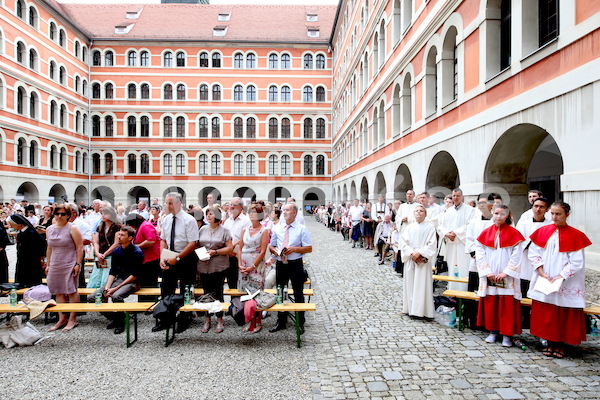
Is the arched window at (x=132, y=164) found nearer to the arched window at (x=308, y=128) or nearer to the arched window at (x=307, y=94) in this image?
the arched window at (x=308, y=128)

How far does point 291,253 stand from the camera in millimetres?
6484

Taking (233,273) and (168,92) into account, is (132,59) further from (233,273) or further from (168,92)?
(233,273)

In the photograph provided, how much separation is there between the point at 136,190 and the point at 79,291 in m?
37.7

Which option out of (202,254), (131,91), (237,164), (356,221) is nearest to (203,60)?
(131,91)

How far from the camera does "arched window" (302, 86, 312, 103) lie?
4253 cm

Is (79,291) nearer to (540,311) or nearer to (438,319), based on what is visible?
(438,319)

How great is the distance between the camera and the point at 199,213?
824 centimetres

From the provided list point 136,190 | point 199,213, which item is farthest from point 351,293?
point 136,190

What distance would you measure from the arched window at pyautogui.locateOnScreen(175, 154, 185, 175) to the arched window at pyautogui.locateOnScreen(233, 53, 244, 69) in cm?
1060

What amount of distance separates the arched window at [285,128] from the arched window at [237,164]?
4.84 m

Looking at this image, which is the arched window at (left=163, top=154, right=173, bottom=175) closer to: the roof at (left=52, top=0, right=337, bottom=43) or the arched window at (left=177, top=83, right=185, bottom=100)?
the arched window at (left=177, top=83, right=185, bottom=100)

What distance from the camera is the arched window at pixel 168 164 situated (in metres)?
41.8

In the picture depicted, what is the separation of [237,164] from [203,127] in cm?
504

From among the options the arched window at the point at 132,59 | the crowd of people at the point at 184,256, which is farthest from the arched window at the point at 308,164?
the crowd of people at the point at 184,256
